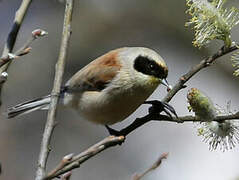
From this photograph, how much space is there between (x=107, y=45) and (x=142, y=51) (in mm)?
4083

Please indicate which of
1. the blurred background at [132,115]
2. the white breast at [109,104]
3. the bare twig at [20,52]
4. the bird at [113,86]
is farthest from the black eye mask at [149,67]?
the blurred background at [132,115]

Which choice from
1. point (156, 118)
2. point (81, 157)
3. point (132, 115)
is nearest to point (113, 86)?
point (156, 118)

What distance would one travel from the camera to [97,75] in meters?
3.21

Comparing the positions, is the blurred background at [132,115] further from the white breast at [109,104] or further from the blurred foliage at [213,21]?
the blurred foliage at [213,21]

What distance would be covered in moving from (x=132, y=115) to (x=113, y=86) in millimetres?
3785

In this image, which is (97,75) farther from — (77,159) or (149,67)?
(77,159)

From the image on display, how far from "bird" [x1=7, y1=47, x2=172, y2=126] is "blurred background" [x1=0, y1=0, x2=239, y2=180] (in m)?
3.05

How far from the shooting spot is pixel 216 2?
2.25 m

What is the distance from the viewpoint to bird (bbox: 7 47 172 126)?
2.98 metres

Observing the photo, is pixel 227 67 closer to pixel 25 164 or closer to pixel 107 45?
pixel 107 45

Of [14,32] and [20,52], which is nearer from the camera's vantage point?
[20,52]

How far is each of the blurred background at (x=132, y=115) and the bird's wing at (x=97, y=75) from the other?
3.08 meters

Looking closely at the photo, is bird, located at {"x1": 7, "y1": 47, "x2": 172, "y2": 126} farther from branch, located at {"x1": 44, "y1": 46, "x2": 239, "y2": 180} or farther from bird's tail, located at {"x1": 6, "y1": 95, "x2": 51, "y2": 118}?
branch, located at {"x1": 44, "y1": 46, "x2": 239, "y2": 180}

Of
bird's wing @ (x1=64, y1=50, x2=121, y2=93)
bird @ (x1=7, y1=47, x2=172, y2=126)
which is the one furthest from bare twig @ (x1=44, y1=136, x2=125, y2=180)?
bird's wing @ (x1=64, y1=50, x2=121, y2=93)
